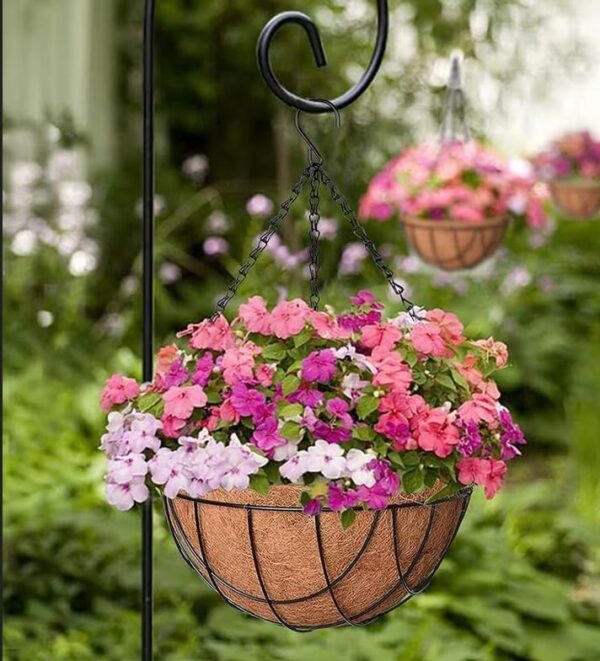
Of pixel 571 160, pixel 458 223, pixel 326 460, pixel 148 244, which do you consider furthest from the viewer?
pixel 571 160

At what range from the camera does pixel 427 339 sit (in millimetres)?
1402

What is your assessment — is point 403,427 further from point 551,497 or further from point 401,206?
point 551,497

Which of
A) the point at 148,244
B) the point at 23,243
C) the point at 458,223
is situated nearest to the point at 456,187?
the point at 458,223

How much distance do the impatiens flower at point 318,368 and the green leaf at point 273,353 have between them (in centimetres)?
6

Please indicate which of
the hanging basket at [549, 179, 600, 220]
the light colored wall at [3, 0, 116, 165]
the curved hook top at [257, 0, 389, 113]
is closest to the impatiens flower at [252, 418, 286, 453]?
the curved hook top at [257, 0, 389, 113]

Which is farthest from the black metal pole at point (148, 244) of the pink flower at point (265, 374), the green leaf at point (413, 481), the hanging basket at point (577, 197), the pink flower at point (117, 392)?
the hanging basket at point (577, 197)

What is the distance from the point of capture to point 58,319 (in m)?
4.52

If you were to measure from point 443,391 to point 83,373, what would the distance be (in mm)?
3153

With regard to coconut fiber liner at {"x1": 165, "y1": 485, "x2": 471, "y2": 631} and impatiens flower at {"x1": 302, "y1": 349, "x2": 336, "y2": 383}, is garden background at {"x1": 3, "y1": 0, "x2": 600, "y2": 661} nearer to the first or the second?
coconut fiber liner at {"x1": 165, "y1": 485, "x2": 471, "y2": 631}

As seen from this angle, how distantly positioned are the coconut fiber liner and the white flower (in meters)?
0.05

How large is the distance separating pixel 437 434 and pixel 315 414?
0.13 metres

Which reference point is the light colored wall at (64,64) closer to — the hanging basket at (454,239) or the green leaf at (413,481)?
the hanging basket at (454,239)

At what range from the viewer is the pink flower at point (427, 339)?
4.59ft

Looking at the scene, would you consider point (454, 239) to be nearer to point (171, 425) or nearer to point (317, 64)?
point (317, 64)
